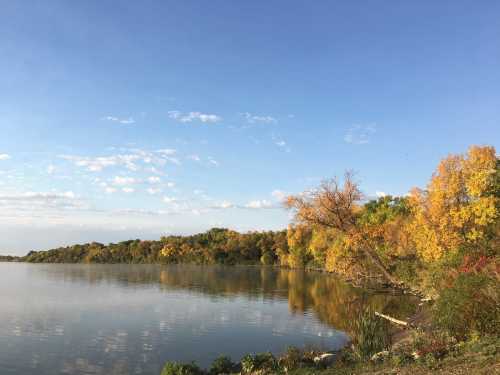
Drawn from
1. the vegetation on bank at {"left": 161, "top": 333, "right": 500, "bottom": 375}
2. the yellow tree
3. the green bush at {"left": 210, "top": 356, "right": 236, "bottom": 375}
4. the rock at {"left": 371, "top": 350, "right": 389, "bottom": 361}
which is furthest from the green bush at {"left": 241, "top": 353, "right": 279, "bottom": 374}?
the yellow tree

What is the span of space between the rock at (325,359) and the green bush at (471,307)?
5391 millimetres

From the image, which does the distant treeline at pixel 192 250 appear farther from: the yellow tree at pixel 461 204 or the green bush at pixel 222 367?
the green bush at pixel 222 367

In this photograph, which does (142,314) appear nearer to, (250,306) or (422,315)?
(250,306)

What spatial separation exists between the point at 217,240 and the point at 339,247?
118886mm

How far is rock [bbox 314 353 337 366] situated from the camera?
19438 millimetres

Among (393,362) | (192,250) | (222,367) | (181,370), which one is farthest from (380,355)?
(192,250)

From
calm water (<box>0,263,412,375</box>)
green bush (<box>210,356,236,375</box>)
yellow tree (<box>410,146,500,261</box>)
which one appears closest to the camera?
green bush (<box>210,356,236,375</box>)

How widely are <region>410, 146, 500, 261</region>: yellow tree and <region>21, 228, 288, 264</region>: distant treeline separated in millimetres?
99575

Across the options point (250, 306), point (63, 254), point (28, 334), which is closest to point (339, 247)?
point (250, 306)

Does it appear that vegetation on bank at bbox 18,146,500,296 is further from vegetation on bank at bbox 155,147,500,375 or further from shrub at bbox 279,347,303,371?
shrub at bbox 279,347,303,371

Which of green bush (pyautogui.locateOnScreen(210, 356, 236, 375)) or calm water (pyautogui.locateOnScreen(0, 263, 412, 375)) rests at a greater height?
green bush (pyautogui.locateOnScreen(210, 356, 236, 375))

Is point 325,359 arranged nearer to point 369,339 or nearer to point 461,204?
point 369,339

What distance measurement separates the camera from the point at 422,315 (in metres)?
32.9

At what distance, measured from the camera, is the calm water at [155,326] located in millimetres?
22906
